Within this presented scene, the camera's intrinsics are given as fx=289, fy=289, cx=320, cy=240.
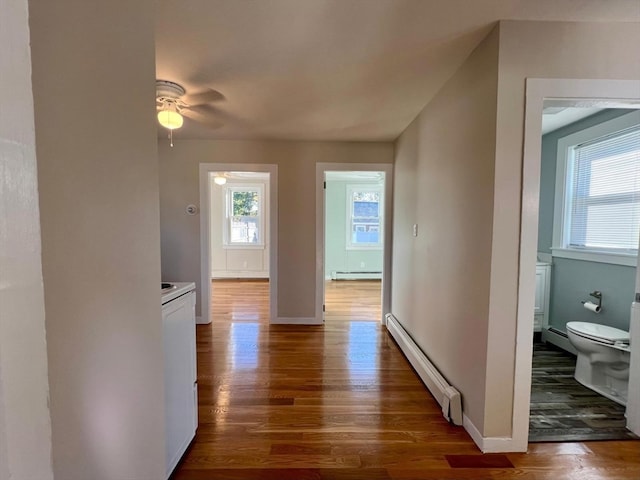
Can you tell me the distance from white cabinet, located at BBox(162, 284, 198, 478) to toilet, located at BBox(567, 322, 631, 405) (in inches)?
111

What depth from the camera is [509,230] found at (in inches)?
59.4

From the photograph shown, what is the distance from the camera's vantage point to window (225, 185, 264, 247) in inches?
250

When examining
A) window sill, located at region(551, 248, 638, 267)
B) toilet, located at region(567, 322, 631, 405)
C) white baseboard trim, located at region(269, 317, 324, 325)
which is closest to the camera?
toilet, located at region(567, 322, 631, 405)

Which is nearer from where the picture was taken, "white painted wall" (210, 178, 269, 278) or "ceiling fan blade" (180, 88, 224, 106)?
"ceiling fan blade" (180, 88, 224, 106)

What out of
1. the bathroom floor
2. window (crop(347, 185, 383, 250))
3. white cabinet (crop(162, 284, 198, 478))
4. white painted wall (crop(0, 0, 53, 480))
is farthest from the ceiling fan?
window (crop(347, 185, 383, 250))

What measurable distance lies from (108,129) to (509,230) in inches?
69.8

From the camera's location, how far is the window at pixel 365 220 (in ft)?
20.8

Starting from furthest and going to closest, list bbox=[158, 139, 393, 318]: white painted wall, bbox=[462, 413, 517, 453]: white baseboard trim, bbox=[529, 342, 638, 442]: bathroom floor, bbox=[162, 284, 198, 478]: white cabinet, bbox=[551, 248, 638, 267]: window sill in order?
bbox=[158, 139, 393, 318]: white painted wall, bbox=[551, 248, 638, 267]: window sill, bbox=[529, 342, 638, 442]: bathroom floor, bbox=[462, 413, 517, 453]: white baseboard trim, bbox=[162, 284, 198, 478]: white cabinet

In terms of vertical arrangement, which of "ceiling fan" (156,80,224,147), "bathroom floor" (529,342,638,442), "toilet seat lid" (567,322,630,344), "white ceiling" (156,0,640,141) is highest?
"white ceiling" (156,0,640,141)

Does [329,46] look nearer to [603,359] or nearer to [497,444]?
[497,444]

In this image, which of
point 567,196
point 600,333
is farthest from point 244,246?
point 600,333

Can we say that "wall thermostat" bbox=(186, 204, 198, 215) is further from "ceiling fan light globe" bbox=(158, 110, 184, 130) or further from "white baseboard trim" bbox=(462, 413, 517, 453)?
"white baseboard trim" bbox=(462, 413, 517, 453)

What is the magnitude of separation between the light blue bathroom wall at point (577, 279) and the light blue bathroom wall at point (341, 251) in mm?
3436

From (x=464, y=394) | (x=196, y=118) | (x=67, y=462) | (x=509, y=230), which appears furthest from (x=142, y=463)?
(x=196, y=118)
